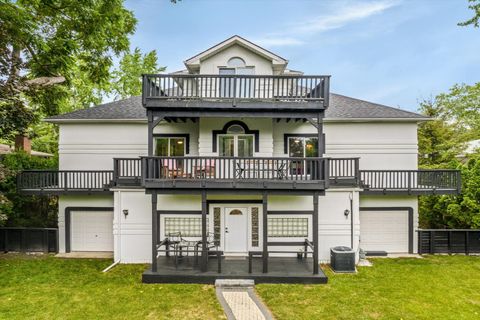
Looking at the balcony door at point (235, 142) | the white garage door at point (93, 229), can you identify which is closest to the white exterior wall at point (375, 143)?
the balcony door at point (235, 142)

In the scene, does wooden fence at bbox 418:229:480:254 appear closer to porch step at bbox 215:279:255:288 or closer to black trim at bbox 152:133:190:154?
porch step at bbox 215:279:255:288

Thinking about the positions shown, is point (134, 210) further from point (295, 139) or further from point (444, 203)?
point (444, 203)

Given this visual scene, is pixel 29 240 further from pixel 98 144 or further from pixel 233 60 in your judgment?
pixel 233 60

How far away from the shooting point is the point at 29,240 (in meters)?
11.6

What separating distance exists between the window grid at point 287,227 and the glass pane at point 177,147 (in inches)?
189

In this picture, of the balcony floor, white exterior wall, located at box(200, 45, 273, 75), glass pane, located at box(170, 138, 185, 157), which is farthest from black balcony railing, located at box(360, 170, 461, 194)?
glass pane, located at box(170, 138, 185, 157)

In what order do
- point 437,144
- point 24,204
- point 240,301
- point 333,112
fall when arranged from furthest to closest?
1. point 437,144
2. point 24,204
3. point 333,112
4. point 240,301

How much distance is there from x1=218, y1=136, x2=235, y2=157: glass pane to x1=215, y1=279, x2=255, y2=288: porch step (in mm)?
4942

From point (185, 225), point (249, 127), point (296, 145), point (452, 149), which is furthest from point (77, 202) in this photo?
point (452, 149)

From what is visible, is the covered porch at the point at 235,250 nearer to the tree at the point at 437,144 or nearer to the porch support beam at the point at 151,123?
the porch support beam at the point at 151,123

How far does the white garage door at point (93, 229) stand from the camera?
1191 cm

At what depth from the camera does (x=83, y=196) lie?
11.8m

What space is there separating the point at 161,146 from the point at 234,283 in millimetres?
6623

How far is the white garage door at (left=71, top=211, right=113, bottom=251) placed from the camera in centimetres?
1191
